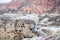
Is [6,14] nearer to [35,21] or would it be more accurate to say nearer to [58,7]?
[35,21]

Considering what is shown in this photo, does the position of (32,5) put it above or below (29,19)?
above

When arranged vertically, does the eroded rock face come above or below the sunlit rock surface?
above

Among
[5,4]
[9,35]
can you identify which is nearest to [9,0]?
[5,4]

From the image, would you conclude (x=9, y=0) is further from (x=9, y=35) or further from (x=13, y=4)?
(x=9, y=35)

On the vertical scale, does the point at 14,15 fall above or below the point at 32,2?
below

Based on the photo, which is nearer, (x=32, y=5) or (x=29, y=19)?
(x=29, y=19)

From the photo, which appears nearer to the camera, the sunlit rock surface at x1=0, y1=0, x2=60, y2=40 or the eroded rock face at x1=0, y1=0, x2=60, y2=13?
the sunlit rock surface at x1=0, y1=0, x2=60, y2=40

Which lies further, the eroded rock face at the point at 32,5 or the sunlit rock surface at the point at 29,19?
the eroded rock face at the point at 32,5

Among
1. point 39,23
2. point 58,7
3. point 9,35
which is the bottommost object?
point 9,35

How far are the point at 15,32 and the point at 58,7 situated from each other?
2.05 m

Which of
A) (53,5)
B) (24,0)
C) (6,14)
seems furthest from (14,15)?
(53,5)

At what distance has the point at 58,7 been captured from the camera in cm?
643

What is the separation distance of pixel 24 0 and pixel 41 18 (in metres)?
1.08

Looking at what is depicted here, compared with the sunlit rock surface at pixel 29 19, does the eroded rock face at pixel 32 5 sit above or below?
above
